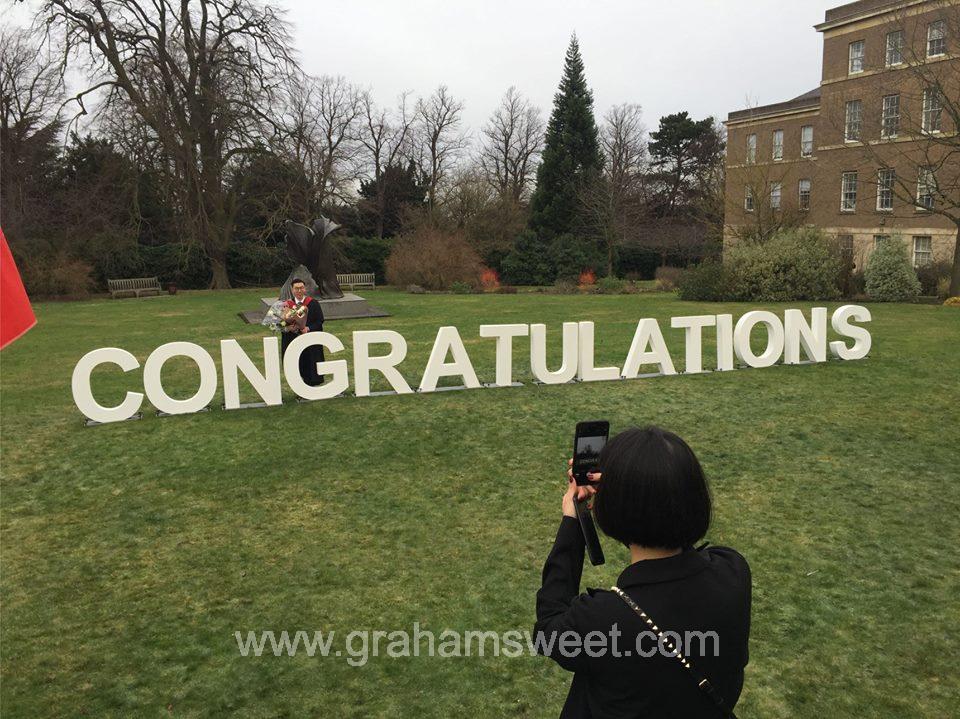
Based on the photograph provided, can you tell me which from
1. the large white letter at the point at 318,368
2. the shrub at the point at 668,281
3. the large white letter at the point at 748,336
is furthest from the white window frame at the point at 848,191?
the large white letter at the point at 318,368

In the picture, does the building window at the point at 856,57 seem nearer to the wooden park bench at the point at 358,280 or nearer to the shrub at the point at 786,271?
the shrub at the point at 786,271

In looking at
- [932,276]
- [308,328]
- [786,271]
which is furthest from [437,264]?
[308,328]

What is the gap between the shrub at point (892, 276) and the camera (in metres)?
23.7

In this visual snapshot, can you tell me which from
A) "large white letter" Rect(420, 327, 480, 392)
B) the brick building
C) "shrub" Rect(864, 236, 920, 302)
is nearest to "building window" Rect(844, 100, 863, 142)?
the brick building

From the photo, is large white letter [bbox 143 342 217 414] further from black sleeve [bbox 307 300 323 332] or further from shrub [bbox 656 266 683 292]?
shrub [bbox 656 266 683 292]

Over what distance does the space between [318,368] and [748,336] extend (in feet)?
20.9

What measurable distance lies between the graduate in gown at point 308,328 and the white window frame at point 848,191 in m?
32.0

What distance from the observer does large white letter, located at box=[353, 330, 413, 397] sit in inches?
381

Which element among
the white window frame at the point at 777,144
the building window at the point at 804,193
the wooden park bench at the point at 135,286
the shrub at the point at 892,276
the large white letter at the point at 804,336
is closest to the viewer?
the large white letter at the point at 804,336

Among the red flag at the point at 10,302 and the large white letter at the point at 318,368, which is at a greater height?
the red flag at the point at 10,302

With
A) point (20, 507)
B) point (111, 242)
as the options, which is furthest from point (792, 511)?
point (111, 242)

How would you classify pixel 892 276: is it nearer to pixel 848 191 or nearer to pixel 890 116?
pixel 890 116

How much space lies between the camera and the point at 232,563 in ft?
16.9

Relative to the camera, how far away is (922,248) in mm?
32094
